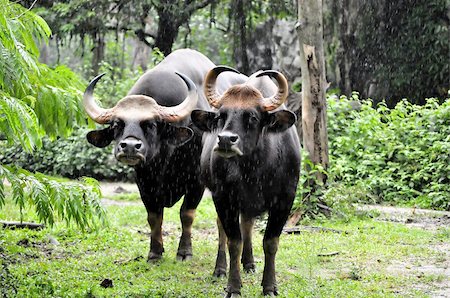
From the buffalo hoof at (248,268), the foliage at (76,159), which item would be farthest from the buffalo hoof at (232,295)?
the foliage at (76,159)

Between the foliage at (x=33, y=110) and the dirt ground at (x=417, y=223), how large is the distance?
332 cm

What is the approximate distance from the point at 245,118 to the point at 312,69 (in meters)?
5.12

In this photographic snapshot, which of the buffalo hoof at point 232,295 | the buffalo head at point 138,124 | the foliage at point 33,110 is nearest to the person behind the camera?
the foliage at point 33,110

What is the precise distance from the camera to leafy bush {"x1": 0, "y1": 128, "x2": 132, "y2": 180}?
17.9m

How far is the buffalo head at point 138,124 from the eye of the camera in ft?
21.9

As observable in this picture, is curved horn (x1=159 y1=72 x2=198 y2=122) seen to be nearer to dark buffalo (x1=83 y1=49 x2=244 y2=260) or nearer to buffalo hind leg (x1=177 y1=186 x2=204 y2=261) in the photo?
dark buffalo (x1=83 y1=49 x2=244 y2=260)

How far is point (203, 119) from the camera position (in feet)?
20.3

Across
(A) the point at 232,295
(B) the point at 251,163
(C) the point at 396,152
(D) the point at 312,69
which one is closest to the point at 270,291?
(A) the point at 232,295

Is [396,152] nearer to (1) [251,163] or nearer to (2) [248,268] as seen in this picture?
(2) [248,268]

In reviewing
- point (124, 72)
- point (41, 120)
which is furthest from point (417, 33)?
point (41, 120)

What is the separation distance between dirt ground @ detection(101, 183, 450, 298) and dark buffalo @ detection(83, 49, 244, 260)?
2.51 metres

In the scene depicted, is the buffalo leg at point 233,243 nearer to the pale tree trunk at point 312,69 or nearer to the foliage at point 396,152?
the pale tree trunk at point 312,69

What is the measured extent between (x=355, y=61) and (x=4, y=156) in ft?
33.2

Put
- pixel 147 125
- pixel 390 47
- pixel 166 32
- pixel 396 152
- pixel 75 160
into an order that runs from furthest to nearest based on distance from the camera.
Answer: pixel 166 32, pixel 390 47, pixel 75 160, pixel 396 152, pixel 147 125
